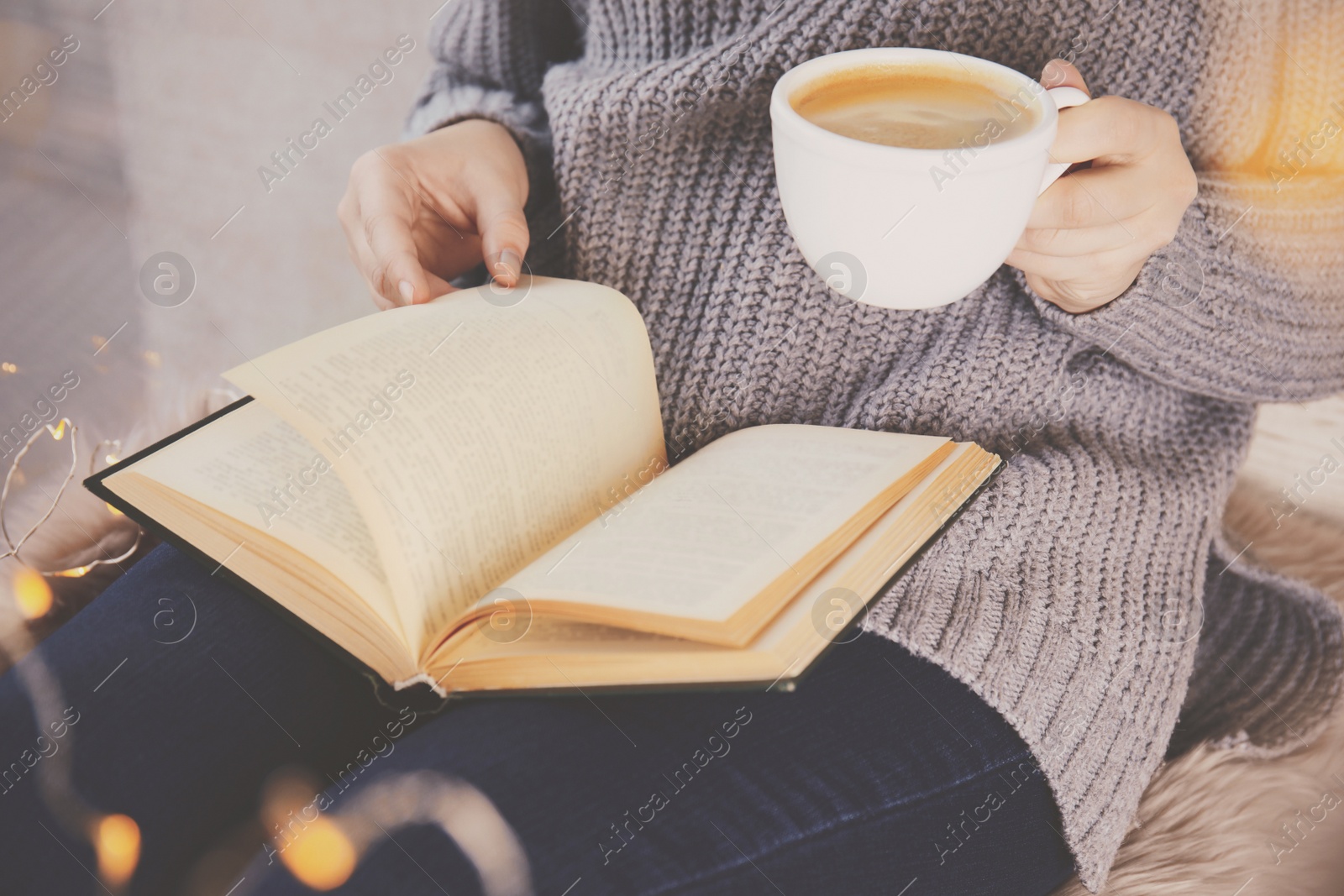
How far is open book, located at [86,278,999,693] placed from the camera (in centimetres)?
35

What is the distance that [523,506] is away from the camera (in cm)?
42

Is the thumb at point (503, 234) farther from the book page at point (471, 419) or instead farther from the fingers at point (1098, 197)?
the fingers at point (1098, 197)

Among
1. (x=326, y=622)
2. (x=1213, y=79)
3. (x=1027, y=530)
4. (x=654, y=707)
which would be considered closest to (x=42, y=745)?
(x=326, y=622)

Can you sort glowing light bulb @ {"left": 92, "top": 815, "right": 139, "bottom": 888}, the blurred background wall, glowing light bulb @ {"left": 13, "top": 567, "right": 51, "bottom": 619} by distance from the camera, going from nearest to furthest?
glowing light bulb @ {"left": 92, "top": 815, "right": 139, "bottom": 888} → glowing light bulb @ {"left": 13, "top": 567, "right": 51, "bottom": 619} → the blurred background wall

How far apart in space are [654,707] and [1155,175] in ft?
1.14

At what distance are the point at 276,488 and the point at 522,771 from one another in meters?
0.19

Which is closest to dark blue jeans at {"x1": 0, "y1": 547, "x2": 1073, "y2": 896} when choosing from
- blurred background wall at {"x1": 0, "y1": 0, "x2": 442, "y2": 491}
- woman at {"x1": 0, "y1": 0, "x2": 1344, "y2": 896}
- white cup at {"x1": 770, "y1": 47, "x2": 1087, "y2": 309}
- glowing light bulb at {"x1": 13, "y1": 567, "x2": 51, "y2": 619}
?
woman at {"x1": 0, "y1": 0, "x2": 1344, "y2": 896}

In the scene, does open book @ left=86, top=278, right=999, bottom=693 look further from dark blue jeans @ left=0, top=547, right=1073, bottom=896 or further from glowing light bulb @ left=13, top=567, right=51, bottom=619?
glowing light bulb @ left=13, top=567, right=51, bottom=619

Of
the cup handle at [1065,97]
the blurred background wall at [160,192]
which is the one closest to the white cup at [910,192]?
the cup handle at [1065,97]

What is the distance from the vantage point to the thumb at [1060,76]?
381mm

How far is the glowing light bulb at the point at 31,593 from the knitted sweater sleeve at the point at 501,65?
0.43 meters

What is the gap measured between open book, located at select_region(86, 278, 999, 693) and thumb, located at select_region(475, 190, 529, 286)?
0.8 inches

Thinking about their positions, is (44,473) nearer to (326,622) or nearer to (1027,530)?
(326,622)

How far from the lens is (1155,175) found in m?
0.40
